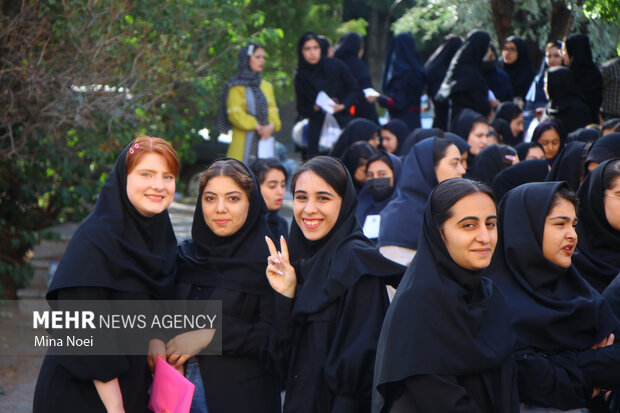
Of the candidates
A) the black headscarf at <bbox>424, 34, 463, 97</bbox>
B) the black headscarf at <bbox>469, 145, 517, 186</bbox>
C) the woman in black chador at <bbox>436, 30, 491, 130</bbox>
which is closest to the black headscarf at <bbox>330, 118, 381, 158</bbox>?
the woman in black chador at <bbox>436, 30, 491, 130</bbox>

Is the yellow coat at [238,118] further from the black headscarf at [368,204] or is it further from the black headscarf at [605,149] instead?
the black headscarf at [605,149]

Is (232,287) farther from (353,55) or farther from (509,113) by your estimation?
(353,55)

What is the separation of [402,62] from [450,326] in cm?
772

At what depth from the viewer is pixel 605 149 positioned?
4.99m

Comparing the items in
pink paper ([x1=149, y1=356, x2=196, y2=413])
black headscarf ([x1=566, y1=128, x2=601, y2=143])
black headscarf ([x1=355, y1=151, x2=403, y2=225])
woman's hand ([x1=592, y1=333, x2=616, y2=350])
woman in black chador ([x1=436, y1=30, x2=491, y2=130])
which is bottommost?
pink paper ([x1=149, y1=356, x2=196, y2=413])

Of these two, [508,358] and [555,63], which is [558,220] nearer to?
[508,358]

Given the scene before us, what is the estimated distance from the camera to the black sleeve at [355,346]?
10.6ft

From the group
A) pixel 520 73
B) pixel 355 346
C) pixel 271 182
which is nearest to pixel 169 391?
pixel 355 346

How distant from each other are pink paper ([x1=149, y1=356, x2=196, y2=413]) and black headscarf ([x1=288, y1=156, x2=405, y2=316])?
1.80 ft

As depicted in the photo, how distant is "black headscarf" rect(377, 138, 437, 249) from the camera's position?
5000mm

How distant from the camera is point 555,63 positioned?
9.38 meters

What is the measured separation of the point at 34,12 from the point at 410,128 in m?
5.16

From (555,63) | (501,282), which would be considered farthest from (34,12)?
(555,63)

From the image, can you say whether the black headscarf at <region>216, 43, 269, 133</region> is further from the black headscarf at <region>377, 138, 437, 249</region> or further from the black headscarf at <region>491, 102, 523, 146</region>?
the black headscarf at <region>377, 138, 437, 249</region>
